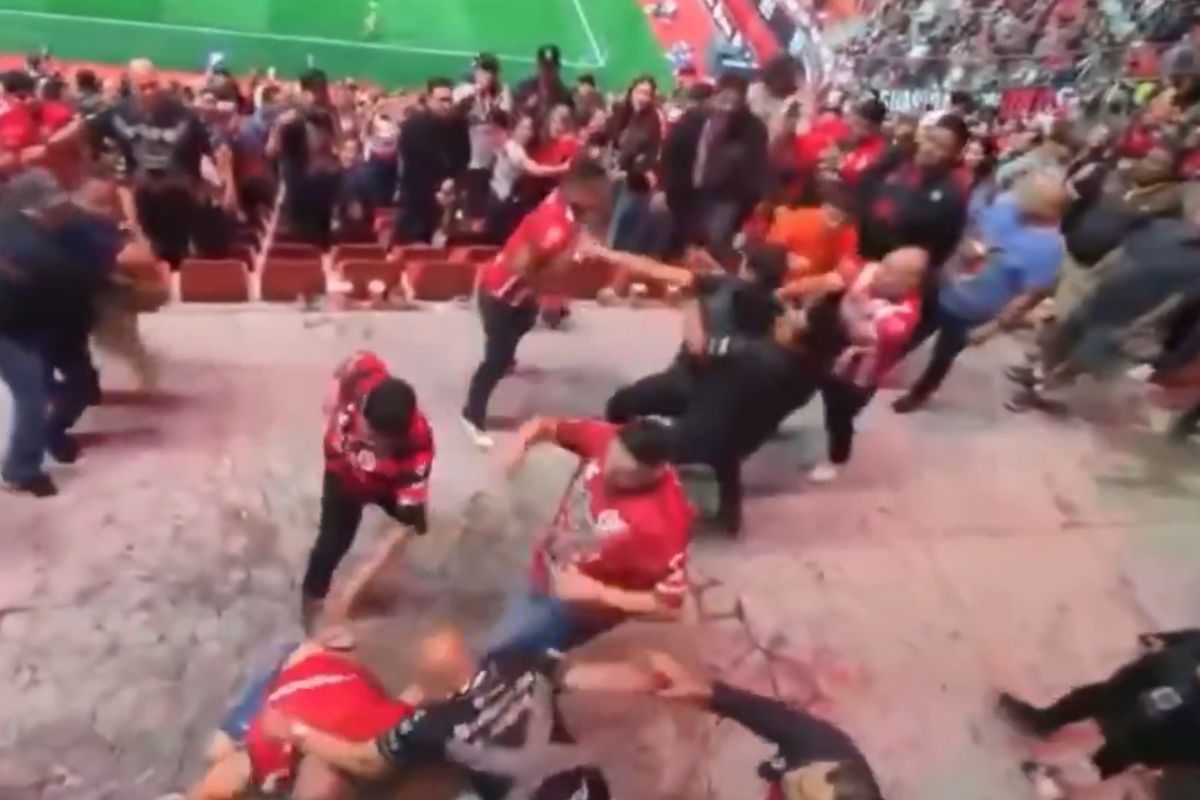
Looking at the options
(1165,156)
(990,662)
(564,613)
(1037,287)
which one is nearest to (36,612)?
(564,613)

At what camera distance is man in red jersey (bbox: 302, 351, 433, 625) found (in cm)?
372

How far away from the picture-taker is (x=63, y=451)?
516cm

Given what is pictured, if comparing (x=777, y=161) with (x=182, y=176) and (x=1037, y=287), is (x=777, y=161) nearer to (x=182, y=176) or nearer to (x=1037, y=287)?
(x=1037, y=287)

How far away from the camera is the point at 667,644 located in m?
4.59

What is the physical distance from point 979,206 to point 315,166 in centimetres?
377

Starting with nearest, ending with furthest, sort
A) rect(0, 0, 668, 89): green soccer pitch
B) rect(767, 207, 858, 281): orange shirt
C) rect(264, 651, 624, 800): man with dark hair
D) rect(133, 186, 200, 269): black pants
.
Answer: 1. rect(264, 651, 624, 800): man with dark hair
2. rect(767, 207, 858, 281): orange shirt
3. rect(133, 186, 200, 269): black pants
4. rect(0, 0, 668, 89): green soccer pitch

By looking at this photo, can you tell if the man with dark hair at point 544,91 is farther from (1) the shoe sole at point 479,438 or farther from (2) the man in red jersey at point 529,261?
(1) the shoe sole at point 479,438

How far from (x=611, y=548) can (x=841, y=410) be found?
2.10m

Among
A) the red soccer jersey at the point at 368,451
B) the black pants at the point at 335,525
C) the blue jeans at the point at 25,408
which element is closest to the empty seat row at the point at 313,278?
the blue jeans at the point at 25,408

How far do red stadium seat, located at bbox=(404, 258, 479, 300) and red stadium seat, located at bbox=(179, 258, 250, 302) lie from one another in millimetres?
942

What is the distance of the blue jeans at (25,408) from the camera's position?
185 inches

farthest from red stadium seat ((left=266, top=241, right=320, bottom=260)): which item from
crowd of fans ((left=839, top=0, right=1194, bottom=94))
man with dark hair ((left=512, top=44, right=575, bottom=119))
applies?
crowd of fans ((left=839, top=0, right=1194, bottom=94))

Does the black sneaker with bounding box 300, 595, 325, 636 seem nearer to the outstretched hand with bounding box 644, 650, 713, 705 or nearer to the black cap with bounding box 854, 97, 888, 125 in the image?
the outstretched hand with bounding box 644, 650, 713, 705

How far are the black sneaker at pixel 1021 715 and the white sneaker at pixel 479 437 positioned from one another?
2432 millimetres
